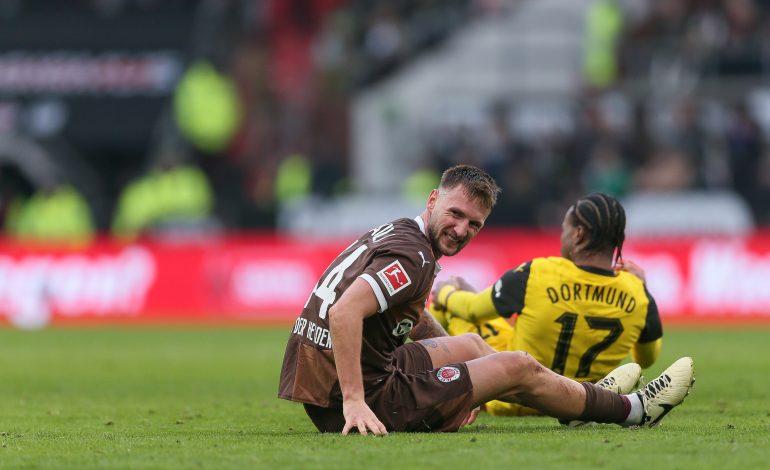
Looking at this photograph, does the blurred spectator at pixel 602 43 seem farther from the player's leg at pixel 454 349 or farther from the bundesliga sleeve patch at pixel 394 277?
the bundesliga sleeve patch at pixel 394 277

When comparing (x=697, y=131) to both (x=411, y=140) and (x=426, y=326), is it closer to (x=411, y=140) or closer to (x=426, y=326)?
(x=411, y=140)

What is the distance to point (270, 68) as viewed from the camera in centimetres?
3058

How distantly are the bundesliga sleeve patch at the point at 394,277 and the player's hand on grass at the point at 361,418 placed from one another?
1.90 feet

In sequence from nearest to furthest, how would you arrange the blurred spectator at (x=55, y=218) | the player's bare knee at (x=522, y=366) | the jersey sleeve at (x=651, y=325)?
the player's bare knee at (x=522, y=366) < the jersey sleeve at (x=651, y=325) < the blurred spectator at (x=55, y=218)

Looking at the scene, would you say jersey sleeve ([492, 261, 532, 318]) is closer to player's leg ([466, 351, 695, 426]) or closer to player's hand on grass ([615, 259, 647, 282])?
player's hand on grass ([615, 259, 647, 282])

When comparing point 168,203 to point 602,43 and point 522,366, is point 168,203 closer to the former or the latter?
point 602,43

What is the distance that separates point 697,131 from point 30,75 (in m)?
12.8

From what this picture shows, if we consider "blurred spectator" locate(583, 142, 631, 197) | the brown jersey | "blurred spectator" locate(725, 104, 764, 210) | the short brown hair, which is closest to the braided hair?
the short brown hair

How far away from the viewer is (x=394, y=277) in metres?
7.26

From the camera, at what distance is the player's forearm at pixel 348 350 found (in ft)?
23.5

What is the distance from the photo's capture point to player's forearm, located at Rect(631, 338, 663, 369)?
8836 mm

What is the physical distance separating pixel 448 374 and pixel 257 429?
4.40 feet

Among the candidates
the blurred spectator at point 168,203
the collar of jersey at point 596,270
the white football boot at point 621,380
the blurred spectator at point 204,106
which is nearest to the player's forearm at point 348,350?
the white football boot at point 621,380

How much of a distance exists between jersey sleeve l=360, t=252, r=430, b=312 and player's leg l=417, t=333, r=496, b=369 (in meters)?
0.75
